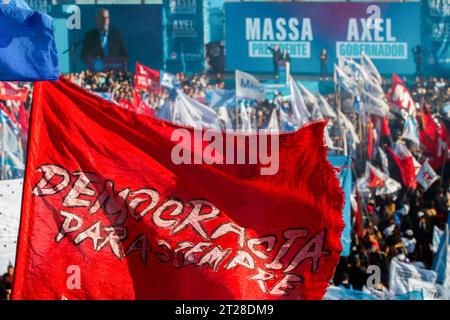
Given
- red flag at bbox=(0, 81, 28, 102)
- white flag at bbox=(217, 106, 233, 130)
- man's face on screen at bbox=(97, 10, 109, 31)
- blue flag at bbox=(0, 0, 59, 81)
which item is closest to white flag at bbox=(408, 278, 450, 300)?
blue flag at bbox=(0, 0, 59, 81)

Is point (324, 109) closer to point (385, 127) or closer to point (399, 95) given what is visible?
point (385, 127)

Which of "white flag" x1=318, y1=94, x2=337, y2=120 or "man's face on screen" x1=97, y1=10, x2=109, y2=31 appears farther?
"man's face on screen" x1=97, y1=10, x2=109, y2=31

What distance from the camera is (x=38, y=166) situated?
4688 mm

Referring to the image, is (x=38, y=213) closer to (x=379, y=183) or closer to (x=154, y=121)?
(x=154, y=121)

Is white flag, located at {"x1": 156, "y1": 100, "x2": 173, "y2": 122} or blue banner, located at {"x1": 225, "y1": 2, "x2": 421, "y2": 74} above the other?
blue banner, located at {"x1": 225, "y1": 2, "x2": 421, "y2": 74}

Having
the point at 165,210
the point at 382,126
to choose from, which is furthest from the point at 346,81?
the point at 165,210

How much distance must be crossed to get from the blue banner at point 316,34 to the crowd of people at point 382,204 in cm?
93

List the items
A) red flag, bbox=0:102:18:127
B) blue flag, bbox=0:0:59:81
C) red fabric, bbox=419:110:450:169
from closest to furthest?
blue flag, bbox=0:0:59:81, red flag, bbox=0:102:18:127, red fabric, bbox=419:110:450:169

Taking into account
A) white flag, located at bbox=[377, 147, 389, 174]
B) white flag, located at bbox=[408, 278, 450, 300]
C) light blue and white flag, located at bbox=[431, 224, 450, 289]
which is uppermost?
white flag, located at bbox=[377, 147, 389, 174]

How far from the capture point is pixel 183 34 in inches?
901

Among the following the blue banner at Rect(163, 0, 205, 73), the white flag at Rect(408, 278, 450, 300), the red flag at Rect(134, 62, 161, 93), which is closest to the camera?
the white flag at Rect(408, 278, 450, 300)

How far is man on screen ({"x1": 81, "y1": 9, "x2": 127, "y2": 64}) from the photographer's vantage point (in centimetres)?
2117

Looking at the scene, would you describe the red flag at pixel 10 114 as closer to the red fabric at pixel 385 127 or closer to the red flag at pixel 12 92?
the red flag at pixel 12 92

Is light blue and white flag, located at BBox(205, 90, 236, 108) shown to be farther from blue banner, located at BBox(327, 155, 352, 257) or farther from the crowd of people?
blue banner, located at BBox(327, 155, 352, 257)
